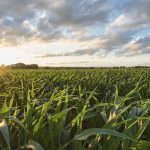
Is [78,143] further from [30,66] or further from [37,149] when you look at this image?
[30,66]

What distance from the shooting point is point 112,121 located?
7.05ft

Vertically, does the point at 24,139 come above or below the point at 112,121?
below

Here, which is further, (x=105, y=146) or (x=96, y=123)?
(x=96, y=123)

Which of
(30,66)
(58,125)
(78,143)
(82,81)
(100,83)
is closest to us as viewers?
(78,143)

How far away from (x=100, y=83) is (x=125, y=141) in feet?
18.8

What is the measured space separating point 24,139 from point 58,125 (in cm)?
26

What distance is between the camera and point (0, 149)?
6.95ft

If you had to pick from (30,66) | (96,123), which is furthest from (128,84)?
(30,66)

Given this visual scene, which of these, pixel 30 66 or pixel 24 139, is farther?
pixel 30 66

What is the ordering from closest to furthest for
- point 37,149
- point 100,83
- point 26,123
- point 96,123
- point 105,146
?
point 37,149 < point 105,146 < point 26,123 < point 96,123 < point 100,83

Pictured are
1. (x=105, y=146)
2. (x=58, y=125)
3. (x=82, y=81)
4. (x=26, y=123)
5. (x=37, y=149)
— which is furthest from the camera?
(x=82, y=81)

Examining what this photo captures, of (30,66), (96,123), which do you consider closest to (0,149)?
(96,123)

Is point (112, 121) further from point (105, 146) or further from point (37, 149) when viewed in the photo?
point (37, 149)

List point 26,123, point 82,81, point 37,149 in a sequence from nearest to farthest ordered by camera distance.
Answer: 1. point 37,149
2. point 26,123
3. point 82,81
